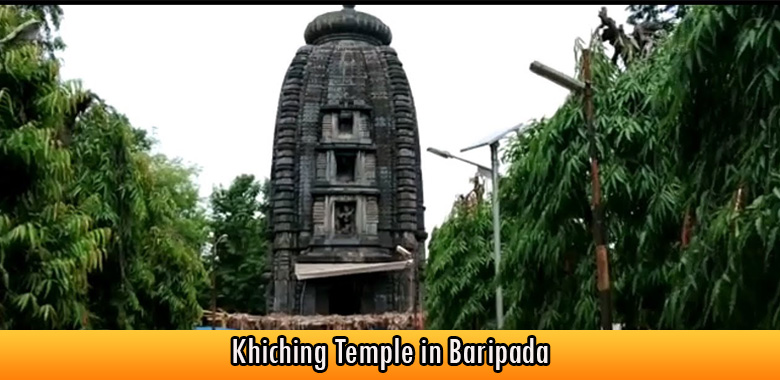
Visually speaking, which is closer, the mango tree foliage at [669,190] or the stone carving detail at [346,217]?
the mango tree foliage at [669,190]

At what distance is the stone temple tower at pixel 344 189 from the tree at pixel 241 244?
10.4m

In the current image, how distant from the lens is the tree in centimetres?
3105

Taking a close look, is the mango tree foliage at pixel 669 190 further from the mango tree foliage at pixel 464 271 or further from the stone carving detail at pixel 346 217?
the stone carving detail at pixel 346 217

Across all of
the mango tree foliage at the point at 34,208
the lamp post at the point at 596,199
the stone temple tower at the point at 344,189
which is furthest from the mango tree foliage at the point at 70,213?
the stone temple tower at the point at 344,189

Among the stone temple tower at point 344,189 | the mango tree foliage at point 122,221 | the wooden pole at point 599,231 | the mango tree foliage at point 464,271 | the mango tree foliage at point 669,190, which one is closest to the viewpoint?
the mango tree foliage at point 669,190

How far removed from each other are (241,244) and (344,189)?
43.8 feet

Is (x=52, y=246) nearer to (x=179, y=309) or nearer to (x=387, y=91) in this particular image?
(x=179, y=309)

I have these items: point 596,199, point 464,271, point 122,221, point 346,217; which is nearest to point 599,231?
point 596,199

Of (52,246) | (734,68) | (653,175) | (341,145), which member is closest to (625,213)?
(653,175)

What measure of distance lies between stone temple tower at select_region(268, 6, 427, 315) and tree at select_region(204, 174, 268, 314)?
1043cm

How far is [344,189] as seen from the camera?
19.5m

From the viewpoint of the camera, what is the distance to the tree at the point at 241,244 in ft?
102

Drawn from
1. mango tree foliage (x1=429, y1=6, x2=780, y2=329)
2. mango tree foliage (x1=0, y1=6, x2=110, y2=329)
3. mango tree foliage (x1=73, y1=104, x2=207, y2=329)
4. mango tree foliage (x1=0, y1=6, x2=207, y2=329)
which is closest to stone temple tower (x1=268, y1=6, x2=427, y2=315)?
mango tree foliage (x1=73, y1=104, x2=207, y2=329)

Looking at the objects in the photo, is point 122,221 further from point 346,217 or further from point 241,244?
point 241,244
